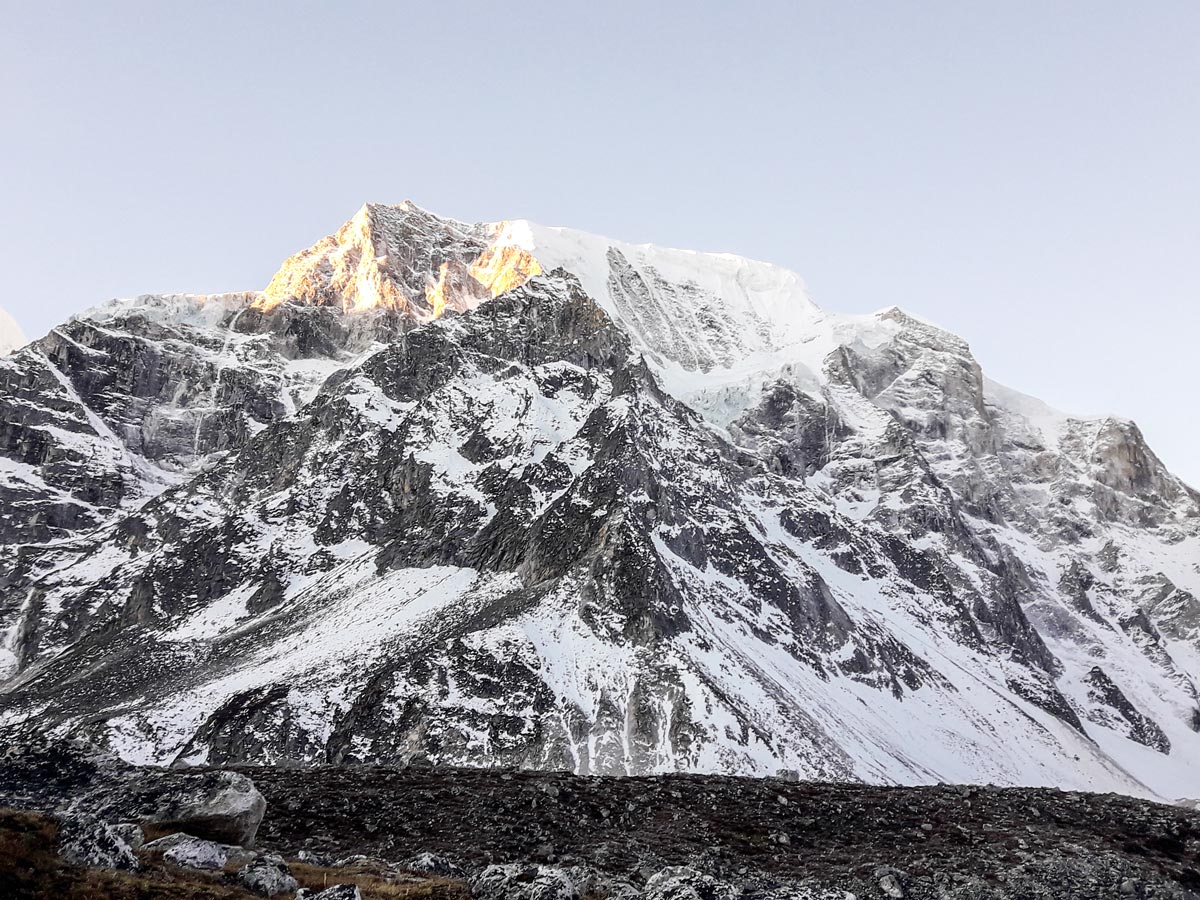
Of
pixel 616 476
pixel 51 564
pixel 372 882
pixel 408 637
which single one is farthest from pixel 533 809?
pixel 51 564

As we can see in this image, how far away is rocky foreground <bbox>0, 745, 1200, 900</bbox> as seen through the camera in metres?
22.5

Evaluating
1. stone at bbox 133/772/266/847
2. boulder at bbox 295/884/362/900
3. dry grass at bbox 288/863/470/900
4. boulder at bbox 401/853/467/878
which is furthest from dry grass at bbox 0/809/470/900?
boulder at bbox 401/853/467/878

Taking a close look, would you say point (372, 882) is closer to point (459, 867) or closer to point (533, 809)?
point (459, 867)

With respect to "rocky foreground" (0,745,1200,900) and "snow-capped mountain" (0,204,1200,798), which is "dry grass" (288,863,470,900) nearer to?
"rocky foreground" (0,745,1200,900)

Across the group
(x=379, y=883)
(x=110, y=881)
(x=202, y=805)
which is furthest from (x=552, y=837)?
(x=110, y=881)

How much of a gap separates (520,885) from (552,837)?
14825 mm

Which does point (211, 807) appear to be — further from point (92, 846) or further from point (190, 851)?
point (92, 846)

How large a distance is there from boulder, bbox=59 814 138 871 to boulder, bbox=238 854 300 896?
248 cm

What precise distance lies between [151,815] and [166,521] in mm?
170628

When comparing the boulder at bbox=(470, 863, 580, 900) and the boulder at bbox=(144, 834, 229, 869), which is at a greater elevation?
the boulder at bbox=(470, 863, 580, 900)

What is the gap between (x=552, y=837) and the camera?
121ft

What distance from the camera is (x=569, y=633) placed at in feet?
379

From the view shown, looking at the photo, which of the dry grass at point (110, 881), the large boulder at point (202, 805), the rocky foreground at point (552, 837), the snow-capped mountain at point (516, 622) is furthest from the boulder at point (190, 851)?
the snow-capped mountain at point (516, 622)

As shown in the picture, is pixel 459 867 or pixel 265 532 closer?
pixel 459 867
